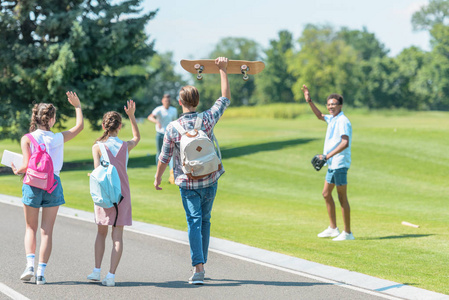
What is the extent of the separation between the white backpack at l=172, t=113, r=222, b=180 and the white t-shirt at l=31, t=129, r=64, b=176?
1.30 metres

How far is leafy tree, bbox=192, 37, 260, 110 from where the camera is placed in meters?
115

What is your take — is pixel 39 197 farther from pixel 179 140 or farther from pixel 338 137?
pixel 338 137

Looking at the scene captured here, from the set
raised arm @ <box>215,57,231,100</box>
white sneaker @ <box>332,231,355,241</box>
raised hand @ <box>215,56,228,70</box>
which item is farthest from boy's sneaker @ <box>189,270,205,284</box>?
white sneaker @ <box>332,231,355,241</box>

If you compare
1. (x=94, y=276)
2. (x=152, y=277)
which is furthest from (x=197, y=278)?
(x=94, y=276)

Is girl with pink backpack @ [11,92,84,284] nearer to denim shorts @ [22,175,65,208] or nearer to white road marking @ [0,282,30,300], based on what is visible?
denim shorts @ [22,175,65,208]

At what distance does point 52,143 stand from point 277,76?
353 ft

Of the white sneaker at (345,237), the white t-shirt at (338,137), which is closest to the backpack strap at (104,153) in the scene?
the white t-shirt at (338,137)

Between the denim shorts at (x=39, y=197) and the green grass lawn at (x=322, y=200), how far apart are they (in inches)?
124

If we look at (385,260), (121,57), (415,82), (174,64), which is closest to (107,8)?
(121,57)

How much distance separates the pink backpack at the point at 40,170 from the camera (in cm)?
618

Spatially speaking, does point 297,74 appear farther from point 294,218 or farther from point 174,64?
point 294,218

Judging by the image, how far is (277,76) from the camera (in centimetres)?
11262

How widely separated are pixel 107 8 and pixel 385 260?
64.6 ft

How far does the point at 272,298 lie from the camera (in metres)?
Answer: 5.95
